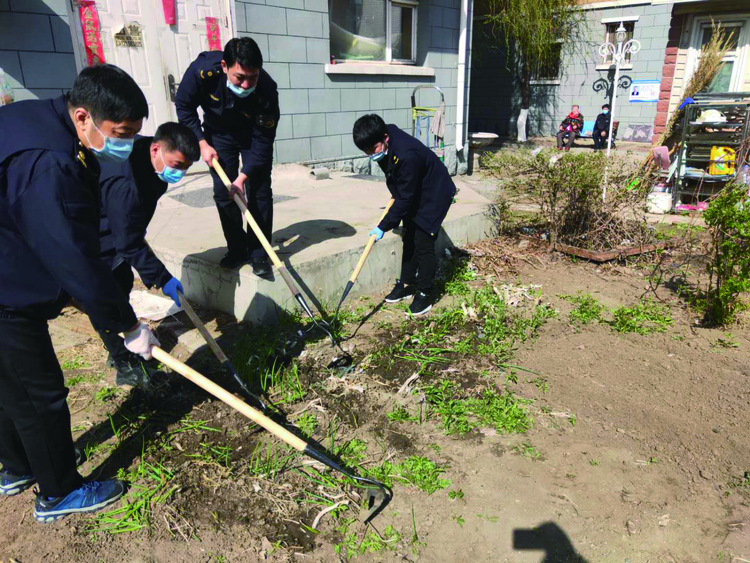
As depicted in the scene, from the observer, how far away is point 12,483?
2420 mm

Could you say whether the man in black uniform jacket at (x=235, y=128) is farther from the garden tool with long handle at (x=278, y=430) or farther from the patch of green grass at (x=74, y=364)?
the garden tool with long handle at (x=278, y=430)

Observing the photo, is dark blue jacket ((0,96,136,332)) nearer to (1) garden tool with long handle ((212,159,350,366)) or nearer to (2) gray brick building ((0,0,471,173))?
(1) garden tool with long handle ((212,159,350,366))

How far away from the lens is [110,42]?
602cm

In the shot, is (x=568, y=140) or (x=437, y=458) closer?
(x=437, y=458)

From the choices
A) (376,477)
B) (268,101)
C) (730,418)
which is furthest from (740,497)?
(268,101)

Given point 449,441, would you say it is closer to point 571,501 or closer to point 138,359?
point 571,501

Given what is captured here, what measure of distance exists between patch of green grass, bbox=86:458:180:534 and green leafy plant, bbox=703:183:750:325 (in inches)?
147

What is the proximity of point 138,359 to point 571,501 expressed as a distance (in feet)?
8.17

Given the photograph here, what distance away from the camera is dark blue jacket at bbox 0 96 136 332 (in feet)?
5.95

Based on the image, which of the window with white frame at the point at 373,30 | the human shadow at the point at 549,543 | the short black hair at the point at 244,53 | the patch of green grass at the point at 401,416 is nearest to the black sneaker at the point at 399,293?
the patch of green grass at the point at 401,416

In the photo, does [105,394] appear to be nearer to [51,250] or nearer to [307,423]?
[307,423]

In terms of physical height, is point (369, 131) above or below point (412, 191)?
above

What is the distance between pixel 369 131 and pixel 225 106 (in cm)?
99

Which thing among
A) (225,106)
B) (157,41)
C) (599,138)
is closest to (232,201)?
(225,106)
